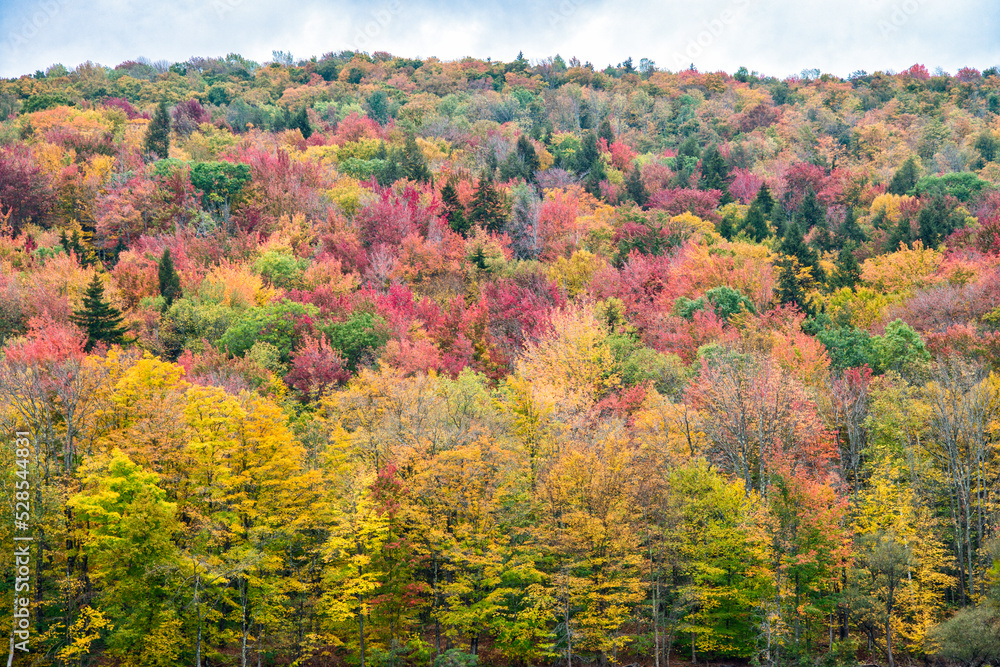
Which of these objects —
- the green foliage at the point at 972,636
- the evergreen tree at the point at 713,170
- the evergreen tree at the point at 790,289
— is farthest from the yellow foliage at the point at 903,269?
the green foliage at the point at 972,636

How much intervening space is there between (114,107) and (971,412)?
102 metres

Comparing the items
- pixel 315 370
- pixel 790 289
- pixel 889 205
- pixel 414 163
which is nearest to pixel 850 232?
pixel 889 205

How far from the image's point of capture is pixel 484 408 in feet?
133

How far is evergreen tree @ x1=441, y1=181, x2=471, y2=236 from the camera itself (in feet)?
249

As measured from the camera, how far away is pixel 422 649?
34.2 meters

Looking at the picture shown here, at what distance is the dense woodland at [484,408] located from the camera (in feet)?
107

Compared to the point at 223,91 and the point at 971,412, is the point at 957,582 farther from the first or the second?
the point at 223,91

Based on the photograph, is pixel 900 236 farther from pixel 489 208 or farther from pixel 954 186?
pixel 489 208

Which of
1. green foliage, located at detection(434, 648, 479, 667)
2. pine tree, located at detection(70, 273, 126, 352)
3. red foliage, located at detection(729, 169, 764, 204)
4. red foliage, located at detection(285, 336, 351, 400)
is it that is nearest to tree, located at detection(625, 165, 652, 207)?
red foliage, located at detection(729, 169, 764, 204)

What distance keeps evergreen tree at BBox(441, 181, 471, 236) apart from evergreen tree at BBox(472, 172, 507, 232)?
1165 millimetres

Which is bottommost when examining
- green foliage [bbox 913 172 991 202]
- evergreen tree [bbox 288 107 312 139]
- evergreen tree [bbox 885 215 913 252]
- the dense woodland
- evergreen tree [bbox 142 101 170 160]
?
the dense woodland

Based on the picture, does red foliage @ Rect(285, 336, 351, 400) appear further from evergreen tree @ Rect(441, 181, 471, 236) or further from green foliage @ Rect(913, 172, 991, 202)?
green foliage @ Rect(913, 172, 991, 202)

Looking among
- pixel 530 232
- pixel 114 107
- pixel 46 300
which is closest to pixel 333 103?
pixel 114 107

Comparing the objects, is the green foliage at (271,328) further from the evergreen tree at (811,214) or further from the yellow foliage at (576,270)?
the evergreen tree at (811,214)
